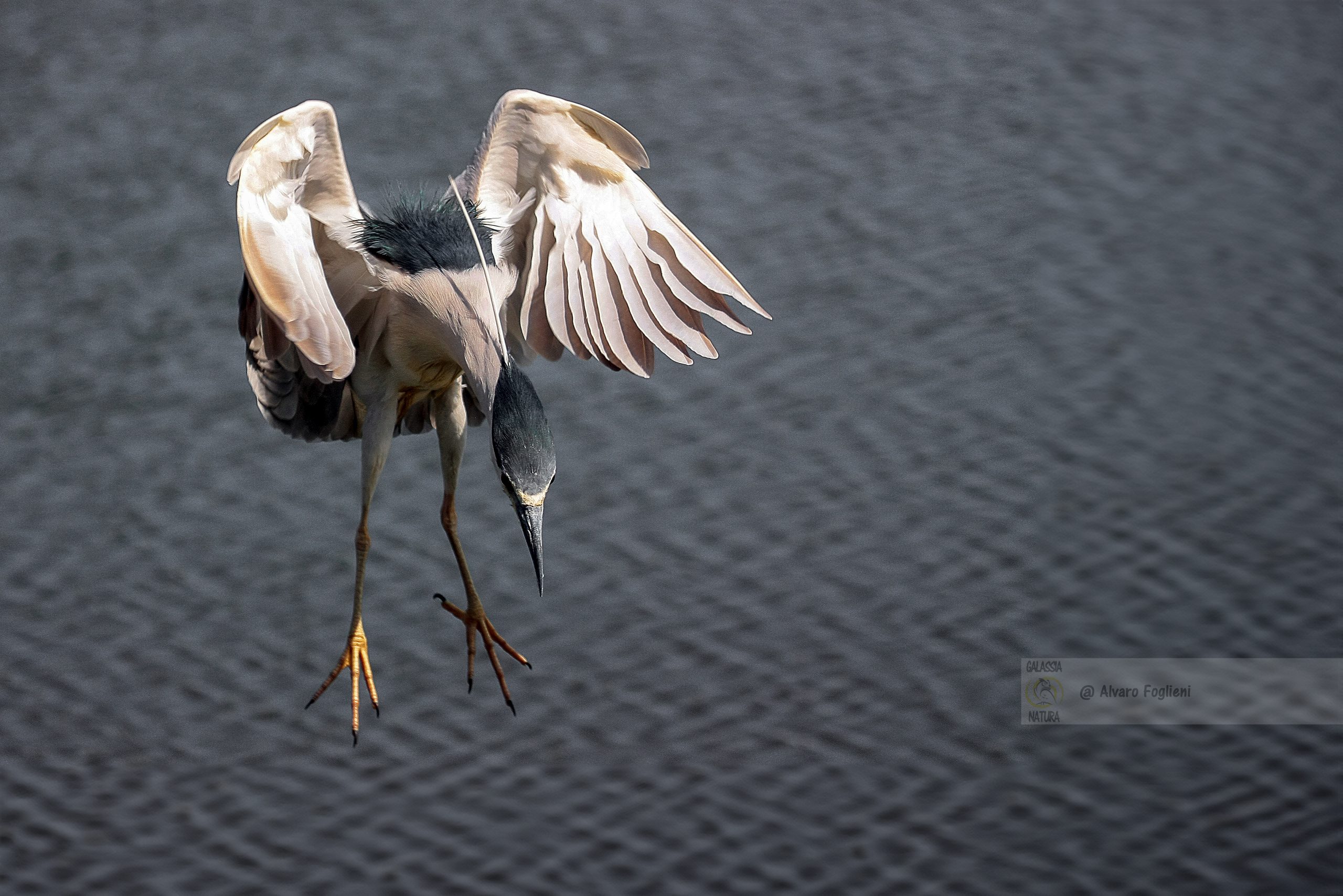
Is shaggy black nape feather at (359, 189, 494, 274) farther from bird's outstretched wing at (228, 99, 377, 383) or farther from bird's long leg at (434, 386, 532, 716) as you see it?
bird's long leg at (434, 386, 532, 716)

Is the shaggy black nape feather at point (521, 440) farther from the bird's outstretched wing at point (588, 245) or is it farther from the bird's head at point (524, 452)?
the bird's outstretched wing at point (588, 245)

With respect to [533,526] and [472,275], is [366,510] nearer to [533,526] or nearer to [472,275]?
[472,275]

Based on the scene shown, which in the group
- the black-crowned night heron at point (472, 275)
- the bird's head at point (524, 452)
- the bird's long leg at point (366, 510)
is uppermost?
the black-crowned night heron at point (472, 275)

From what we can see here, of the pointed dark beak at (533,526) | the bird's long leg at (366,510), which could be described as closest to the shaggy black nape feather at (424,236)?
the bird's long leg at (366,510)

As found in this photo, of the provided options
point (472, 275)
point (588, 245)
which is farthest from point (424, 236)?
point (588, 245)

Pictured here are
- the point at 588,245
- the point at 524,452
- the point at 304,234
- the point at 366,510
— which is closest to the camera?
the point at 524,452

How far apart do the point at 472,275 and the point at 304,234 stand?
271 millimetres

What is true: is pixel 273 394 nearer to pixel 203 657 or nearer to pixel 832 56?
pixel 203 657

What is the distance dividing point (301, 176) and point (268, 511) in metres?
1.74

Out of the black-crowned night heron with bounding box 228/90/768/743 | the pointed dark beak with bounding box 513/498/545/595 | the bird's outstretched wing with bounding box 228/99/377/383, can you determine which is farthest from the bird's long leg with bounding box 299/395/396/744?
the pointed dark beak with bounding box 513/498/545/595

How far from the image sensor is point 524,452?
7.91ft

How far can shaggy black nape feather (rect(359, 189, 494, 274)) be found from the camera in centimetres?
271

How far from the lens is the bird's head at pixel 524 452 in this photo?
2.41m

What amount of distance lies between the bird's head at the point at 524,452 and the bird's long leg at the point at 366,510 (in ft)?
1.67
